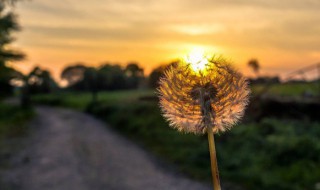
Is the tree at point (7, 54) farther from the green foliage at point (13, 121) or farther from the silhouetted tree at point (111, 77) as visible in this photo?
the silhouetted tree at point (111, 77)

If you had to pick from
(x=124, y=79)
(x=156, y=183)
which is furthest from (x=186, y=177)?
(x=124, y=79)

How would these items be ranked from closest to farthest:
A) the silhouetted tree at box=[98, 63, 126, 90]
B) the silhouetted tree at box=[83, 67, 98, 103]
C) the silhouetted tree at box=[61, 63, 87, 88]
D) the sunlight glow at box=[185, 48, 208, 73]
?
the sunlight glow at box=[185, 48, 208, 73] < the silhouetted tree at box=[83, 67, 98, 103] < the silhouetted tree at box=[98, 63, 126, 90] < the silhouetted tree at box=[61, 63, 87, 88]

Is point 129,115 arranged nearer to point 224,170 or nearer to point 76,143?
point 76,143

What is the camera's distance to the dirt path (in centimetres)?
1580

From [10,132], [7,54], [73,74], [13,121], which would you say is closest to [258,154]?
[10,132]

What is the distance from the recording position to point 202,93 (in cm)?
219

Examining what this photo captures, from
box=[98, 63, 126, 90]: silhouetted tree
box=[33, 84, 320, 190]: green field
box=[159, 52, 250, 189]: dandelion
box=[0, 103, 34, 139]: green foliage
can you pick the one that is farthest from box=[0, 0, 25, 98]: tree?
box=[159, 52, 250, 189]: dandelion

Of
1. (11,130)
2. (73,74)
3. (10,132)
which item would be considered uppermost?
(73,74)

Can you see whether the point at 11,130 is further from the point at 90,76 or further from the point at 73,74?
the point at 73,74

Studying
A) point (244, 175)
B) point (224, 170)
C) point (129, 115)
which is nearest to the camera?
point (244, 175)

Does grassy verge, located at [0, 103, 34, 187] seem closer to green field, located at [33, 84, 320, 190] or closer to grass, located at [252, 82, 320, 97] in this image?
green field, located at [33, 84, 320, 190]

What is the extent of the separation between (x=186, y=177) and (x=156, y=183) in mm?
1041

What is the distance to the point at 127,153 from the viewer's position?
70.4ft

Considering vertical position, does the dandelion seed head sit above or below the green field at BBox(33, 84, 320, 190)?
above
